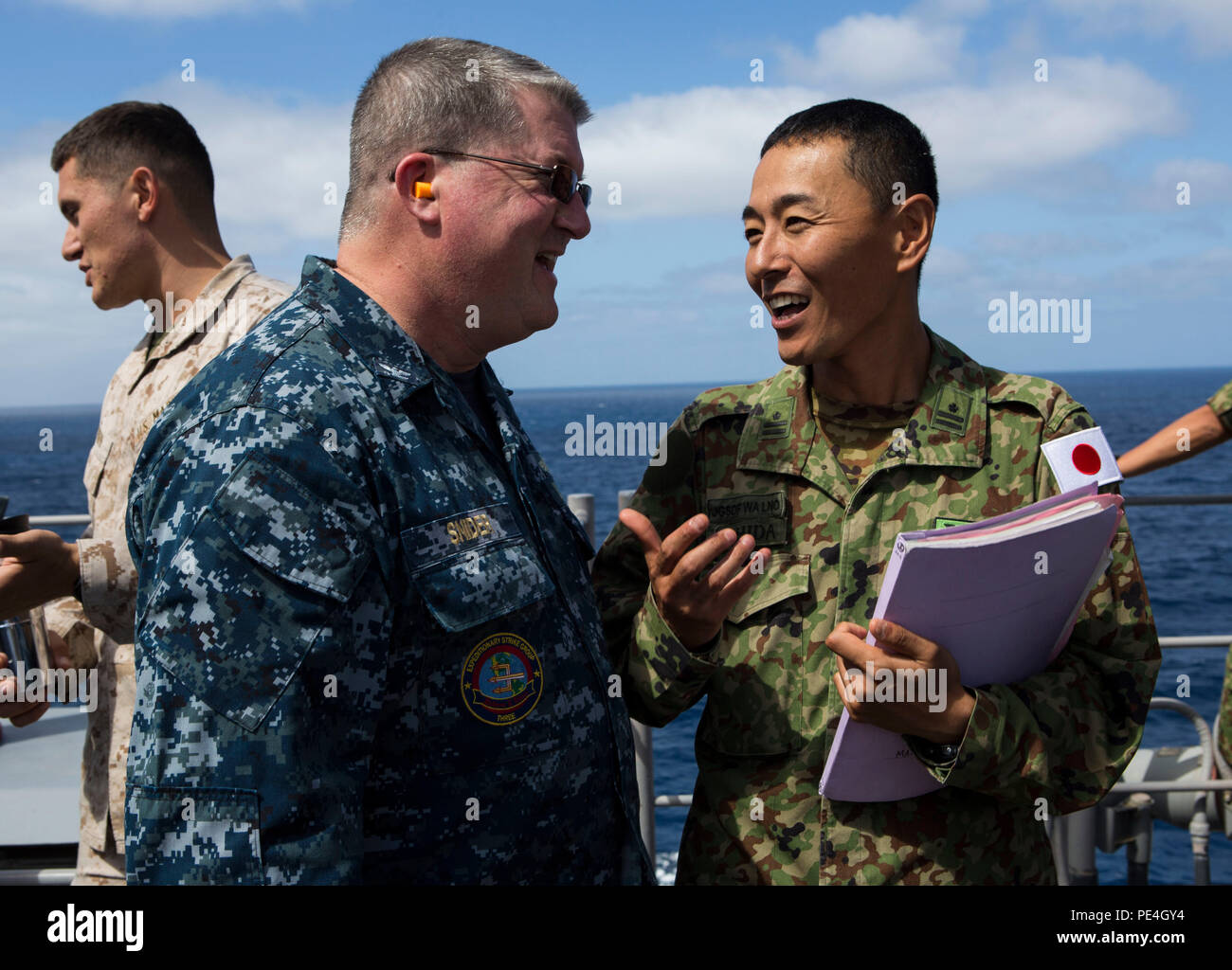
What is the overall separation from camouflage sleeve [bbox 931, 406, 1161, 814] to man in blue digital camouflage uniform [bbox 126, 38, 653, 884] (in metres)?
0.74

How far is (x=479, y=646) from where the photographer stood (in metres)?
1.67

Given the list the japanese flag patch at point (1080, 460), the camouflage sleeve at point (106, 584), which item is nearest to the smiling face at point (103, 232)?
the camouflage sleeve at point (106, 584)

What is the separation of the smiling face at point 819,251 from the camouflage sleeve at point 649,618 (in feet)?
1.15

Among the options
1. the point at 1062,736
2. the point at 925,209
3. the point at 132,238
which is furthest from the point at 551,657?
the point at 132,238

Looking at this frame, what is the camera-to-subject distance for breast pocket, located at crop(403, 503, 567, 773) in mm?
1615

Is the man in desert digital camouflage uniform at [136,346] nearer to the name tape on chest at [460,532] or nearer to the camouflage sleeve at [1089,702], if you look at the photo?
the name tape on chest at [460,532]

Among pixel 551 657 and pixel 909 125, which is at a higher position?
pixel 909 125

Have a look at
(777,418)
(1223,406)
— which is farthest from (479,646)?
(1223,406)

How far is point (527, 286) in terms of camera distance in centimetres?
196

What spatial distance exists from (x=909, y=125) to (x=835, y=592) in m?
1.03

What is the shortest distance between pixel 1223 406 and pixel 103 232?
4.05m

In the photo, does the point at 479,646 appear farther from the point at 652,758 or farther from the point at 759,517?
the point at 652,758

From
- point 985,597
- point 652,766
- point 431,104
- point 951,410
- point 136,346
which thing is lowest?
point 652,766
